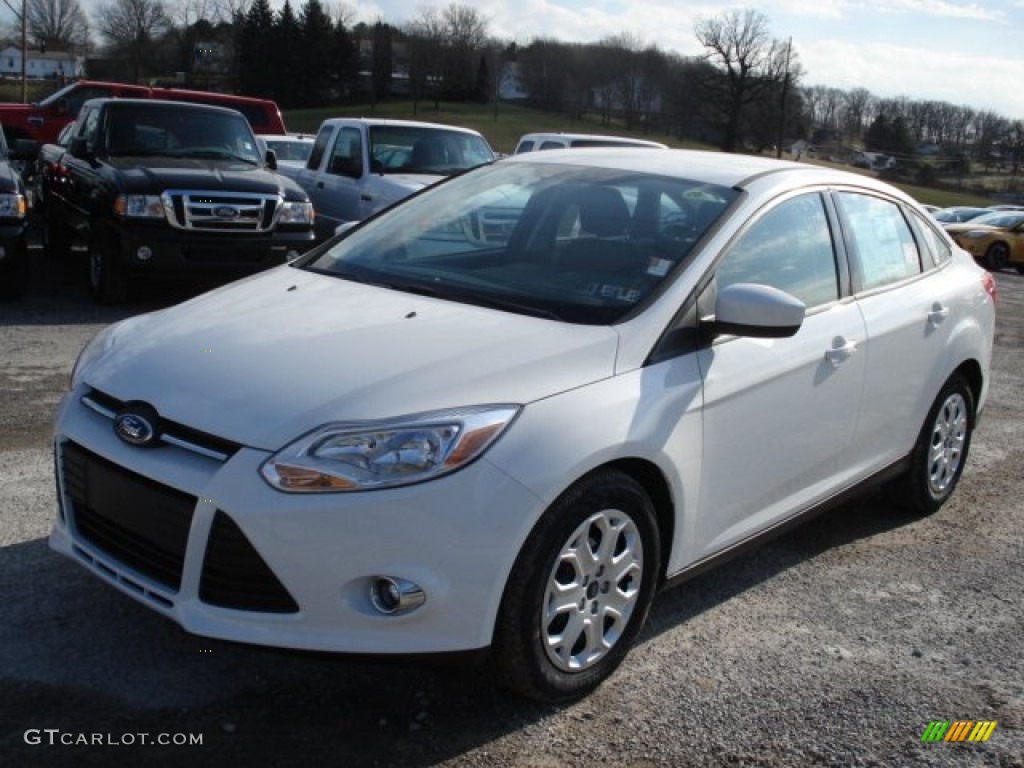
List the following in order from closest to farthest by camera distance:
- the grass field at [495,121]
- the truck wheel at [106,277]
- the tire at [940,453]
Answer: the tire at [940,453] → the truck wheel at [106,277] → the grass field at [495,121]

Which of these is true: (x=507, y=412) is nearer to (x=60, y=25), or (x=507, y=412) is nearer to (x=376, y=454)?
(x=376, y=454)

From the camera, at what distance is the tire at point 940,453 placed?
5.08m

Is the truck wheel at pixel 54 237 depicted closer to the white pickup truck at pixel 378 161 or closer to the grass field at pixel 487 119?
the white pickup truck at pixel 378 161

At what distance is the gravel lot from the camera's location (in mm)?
2975

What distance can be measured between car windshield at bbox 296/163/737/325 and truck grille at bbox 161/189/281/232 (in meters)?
5.15

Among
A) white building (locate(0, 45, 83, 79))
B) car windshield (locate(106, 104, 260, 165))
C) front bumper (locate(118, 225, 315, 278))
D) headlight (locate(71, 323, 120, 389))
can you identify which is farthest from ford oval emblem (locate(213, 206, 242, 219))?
white building (locate(0, 45, 83, 79))

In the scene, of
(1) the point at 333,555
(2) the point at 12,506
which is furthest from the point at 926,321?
(2) the point at 12,506

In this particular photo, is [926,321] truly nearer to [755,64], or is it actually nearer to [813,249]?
[813,249]

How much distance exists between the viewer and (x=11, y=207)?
29.5ft

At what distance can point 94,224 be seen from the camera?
9.62 m

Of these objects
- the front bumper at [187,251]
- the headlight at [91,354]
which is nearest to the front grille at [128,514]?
the headlight at [91,354]

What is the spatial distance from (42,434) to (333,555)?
3546mm

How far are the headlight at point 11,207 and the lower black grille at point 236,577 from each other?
722cm

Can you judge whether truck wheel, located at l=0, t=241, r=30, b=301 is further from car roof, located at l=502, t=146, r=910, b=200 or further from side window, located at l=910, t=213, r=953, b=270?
side window, located at l=910, t=213, r=953, b=270
